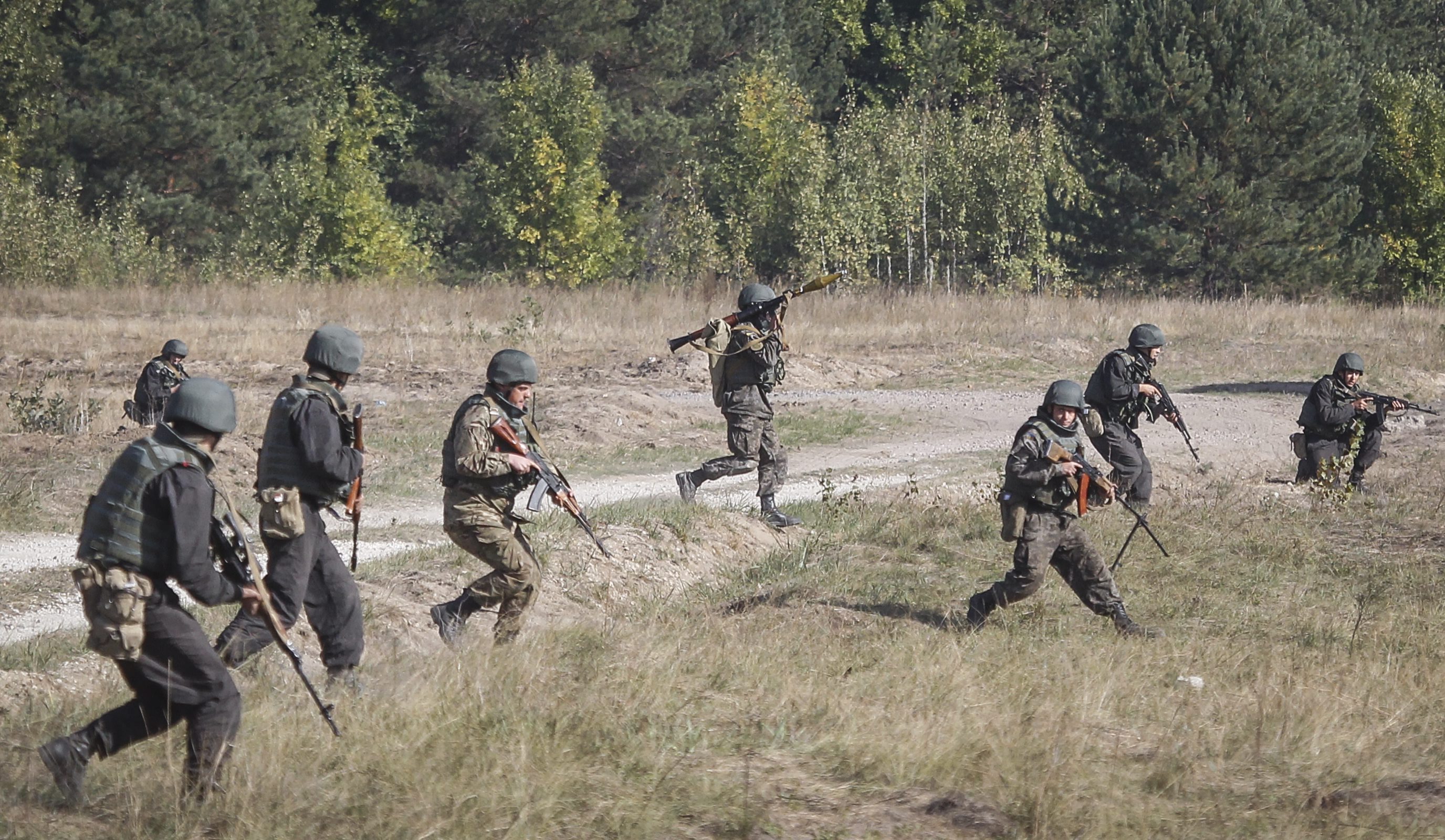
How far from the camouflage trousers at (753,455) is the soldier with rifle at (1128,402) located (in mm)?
2487

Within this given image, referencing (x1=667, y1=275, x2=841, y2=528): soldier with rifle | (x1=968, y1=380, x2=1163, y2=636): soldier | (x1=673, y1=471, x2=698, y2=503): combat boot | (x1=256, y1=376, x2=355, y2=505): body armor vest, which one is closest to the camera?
(x1=256, y1=376, x2=355, y2=505): body armor vest

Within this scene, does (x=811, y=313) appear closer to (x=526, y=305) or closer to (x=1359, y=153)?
(x=526, y=305)

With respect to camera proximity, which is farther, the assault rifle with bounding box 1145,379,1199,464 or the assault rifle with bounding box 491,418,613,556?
the assault rifle with bounding box 1145,379,1199,464

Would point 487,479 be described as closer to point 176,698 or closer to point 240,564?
point 240,564

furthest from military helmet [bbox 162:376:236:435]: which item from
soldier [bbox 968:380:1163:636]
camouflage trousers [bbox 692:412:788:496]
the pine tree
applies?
the pine tree

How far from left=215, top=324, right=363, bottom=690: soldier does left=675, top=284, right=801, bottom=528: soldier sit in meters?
4.71

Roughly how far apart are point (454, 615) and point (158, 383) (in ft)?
25.3

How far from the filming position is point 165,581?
5008 millimetres

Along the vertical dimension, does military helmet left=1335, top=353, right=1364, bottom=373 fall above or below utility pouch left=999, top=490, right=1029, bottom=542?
above

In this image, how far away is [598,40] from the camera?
44625 millimetres

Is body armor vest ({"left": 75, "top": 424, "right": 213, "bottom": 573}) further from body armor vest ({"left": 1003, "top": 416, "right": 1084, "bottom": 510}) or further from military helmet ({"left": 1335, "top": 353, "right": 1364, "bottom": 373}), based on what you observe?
military helmet ({"left": 1335, "top": 353, "right": 1364, "bottom": 373})

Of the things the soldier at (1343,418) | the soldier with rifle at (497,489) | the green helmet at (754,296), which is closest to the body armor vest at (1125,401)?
the soldier at (1343,418)

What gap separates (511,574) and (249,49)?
119 feet

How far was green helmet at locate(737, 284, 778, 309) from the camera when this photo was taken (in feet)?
35.9
